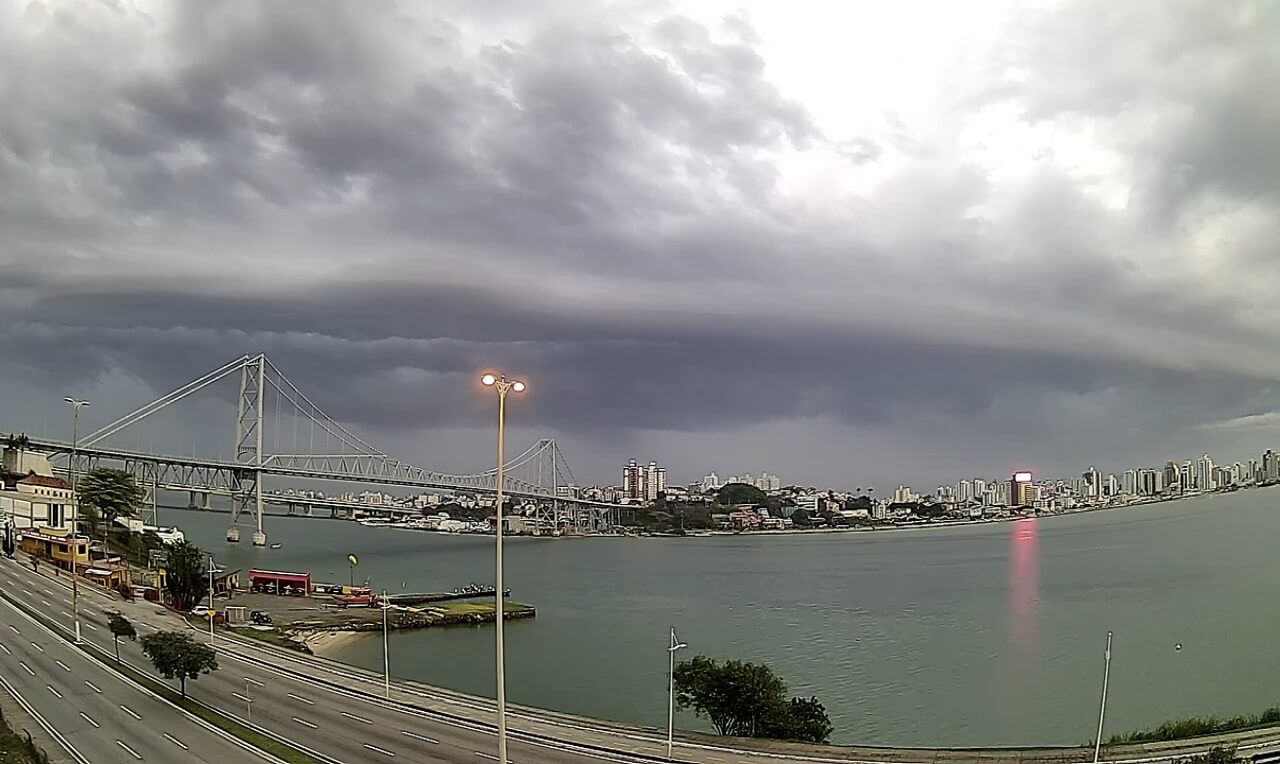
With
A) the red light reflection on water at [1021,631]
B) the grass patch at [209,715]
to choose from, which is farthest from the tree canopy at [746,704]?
the red light reflection on water at [1021,631]

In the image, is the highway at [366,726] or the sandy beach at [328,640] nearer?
the highway at [366,726]

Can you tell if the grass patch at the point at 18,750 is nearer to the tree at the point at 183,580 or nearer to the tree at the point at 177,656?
the tree at the point at 177,656

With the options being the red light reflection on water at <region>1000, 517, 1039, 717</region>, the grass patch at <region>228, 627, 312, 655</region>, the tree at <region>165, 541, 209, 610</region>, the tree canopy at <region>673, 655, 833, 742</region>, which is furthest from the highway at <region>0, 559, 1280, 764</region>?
the red light reflection on water at <region>1000, 517, 1039, 717</region>

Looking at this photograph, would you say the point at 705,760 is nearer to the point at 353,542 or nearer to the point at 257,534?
the point at 257,534

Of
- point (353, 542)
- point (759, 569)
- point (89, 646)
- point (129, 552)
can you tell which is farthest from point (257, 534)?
point (89, 646)

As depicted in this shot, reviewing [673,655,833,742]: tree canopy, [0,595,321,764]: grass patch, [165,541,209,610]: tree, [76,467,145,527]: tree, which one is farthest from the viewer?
[76,467,145,527]: tree

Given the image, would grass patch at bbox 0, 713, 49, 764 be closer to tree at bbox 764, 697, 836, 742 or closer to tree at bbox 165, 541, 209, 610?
tree at bbox 764, 697, 836, 742

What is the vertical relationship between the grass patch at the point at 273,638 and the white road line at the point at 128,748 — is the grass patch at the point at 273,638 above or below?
below
